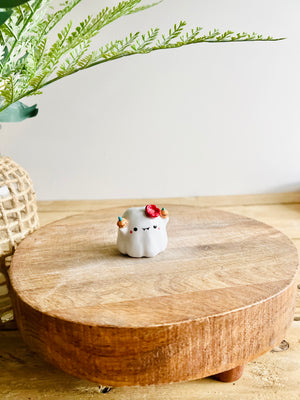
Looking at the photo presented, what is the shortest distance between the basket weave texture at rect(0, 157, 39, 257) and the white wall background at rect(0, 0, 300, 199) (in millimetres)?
1036

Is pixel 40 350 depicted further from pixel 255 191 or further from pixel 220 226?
pixel 255 191

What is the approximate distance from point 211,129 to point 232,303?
151 centimetres

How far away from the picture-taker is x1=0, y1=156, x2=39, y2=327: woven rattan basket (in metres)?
1.10

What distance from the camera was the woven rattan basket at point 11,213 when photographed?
1100 millimetres

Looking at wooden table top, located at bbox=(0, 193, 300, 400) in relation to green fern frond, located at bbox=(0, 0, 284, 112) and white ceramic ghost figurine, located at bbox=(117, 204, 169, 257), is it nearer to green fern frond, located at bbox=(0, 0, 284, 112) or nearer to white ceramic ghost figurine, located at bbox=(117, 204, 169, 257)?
white ceramic ghost figurine, located at bbox=(117, 204, 169, 257)

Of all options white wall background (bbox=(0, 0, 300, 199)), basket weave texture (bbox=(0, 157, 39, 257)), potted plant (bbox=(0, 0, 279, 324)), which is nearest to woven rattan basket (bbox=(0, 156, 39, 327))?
basket weave texture (bbox=(0, 157, 39, 257))

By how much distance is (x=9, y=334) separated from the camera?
124 centimetres

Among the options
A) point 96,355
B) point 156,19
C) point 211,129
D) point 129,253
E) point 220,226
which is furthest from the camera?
point 211,129

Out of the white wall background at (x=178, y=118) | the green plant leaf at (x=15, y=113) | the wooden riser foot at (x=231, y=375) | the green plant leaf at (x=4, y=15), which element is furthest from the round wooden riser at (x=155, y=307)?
the white wall background at (x=178, y=118)

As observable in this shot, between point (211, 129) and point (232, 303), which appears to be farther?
point (211, 129)

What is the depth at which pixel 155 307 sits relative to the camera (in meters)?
0.81

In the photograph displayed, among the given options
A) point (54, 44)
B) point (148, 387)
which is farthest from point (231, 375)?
point (54, 44)

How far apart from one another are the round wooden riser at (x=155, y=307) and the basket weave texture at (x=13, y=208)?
0.07 m

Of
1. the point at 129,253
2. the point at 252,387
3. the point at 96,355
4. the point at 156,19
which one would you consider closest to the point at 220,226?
the point at 129,253
